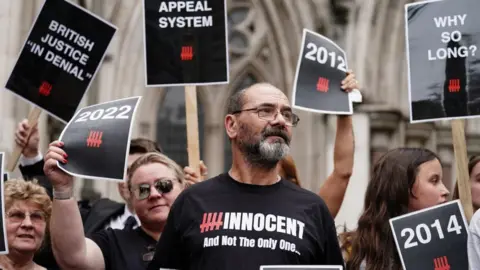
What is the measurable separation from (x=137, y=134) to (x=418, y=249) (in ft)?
25.7

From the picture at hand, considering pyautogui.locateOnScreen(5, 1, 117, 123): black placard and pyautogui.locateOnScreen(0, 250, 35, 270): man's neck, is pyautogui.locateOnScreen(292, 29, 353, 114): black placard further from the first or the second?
pyautogui.locateOnScreen(0, 250, 35, 270): man's neck

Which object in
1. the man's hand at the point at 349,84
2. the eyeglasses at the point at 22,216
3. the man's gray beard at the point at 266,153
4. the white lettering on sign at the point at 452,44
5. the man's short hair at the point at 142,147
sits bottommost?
the eyeglasses at the point at 22,216

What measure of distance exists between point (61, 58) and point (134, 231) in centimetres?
125

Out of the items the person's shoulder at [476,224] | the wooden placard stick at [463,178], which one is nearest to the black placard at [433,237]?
the wooden placard stick at [463,178]

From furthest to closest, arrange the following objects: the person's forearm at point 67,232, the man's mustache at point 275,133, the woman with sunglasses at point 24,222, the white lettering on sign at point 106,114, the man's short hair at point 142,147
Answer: the man's short hair at point 142,147, the woman with sunglasses at point 24,222, the white lettering on sign at point 106,114, the person's forearm at point 67,232, the man's mustache at point 275,133

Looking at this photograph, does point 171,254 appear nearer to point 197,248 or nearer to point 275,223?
point 197,248

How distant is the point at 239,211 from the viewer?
10.3ft

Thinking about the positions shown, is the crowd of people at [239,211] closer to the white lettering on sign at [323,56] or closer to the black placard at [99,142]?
the black placard at [99,142]

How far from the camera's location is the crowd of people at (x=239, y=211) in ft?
10.2

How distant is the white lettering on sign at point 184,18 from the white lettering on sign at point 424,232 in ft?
4.70

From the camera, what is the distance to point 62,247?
3334 millimetres

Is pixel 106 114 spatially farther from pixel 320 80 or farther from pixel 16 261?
pixel 320 80

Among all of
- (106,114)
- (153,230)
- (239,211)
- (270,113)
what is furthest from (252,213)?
(153,230)

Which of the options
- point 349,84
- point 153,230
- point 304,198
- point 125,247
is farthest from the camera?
point 349,84
